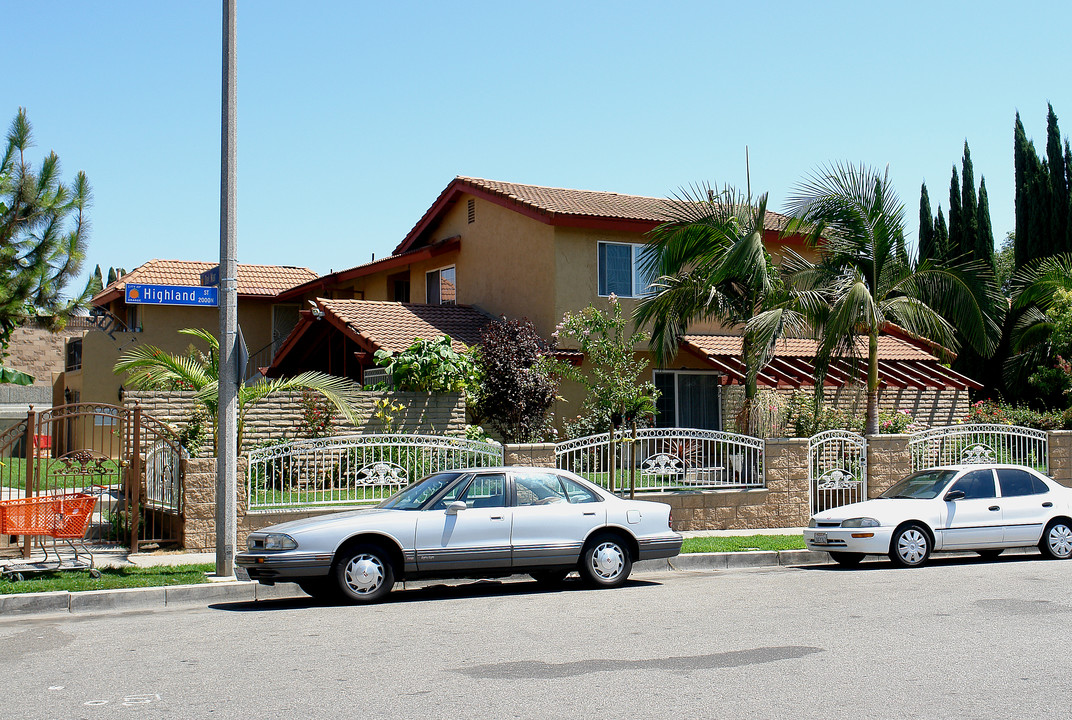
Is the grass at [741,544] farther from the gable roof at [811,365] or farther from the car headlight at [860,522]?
the gable roof at [811,365]

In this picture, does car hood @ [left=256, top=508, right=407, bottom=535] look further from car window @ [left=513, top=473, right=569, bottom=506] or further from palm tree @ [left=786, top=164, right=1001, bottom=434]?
palm tree @ [left=786, top=164, right=1001, bottom=434]

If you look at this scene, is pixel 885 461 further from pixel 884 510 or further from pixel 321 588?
pixel 321 588

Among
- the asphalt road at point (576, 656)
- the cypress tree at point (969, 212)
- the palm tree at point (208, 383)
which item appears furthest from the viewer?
the cypress tree at point (969, 212)

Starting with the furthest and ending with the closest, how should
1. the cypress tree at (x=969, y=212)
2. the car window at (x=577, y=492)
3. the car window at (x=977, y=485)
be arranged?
the cypress tree at (x=969, y=212) → the car window at (x=977, y=485) → the car window at (x=577, y=492)

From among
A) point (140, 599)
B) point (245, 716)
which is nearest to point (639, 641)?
point (245, 716)

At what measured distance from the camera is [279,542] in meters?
10.3

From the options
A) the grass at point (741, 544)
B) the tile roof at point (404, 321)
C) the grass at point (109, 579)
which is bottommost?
the grass at point (741, 544)

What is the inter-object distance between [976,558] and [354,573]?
8975 mm

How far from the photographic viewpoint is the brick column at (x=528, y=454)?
15.0m

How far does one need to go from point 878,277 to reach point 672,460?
5.30 metres

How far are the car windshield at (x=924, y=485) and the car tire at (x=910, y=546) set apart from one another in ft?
1.93

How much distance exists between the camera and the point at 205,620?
9648mm

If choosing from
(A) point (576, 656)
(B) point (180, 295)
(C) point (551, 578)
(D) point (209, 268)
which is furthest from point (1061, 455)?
(D) point (209, 268)

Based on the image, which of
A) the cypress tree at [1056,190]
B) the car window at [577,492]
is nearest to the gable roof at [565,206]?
the car window at [577,492]
